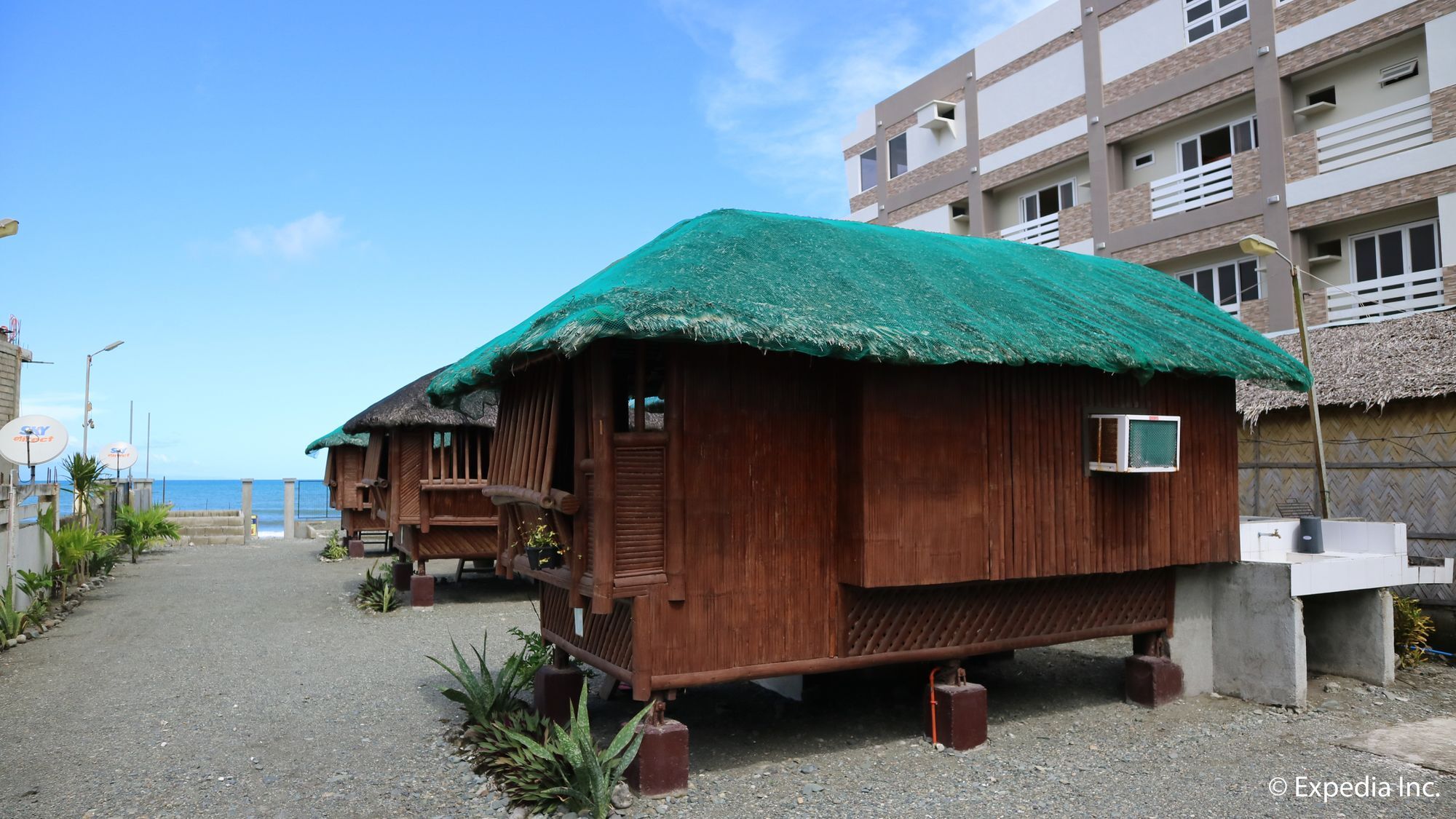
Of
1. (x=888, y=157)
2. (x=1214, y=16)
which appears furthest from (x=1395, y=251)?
(x=888, y=157)

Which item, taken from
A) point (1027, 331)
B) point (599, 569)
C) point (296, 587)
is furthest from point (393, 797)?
point (296, 587)

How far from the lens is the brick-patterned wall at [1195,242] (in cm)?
1783

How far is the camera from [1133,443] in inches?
301

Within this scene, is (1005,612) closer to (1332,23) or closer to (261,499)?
(1332,23)

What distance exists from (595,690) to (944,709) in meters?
3.57

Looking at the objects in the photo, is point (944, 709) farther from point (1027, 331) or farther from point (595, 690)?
point (595, 690)

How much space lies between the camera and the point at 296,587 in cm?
1784

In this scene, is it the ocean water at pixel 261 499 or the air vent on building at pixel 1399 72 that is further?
the ocean water at pixel 261 499

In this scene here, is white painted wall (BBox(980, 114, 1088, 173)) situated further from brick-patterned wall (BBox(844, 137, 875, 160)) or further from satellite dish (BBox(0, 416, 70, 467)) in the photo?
satellite dish (BBox(0, 416, 70, 467))

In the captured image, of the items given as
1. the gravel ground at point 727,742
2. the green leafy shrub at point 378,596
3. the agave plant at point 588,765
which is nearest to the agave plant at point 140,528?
the green leafy shrub at point 378,596

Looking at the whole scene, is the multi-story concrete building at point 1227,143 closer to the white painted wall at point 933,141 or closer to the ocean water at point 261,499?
the white painted wall at point 933,141

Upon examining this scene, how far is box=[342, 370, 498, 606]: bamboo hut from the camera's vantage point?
14.7 metres

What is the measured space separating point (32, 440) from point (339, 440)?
705 centimetres

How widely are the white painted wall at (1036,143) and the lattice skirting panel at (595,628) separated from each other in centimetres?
1781
